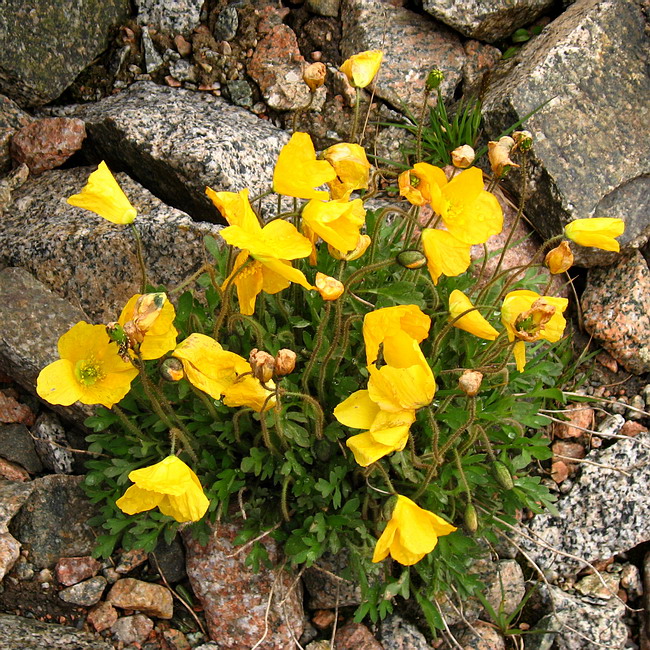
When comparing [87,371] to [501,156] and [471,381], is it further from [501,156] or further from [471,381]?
[501,156]

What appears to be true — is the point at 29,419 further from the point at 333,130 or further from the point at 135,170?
the point at 333,130

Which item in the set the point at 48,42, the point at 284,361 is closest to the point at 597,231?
the point at 284,361

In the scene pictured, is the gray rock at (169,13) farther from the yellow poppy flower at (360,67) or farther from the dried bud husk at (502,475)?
the dried bud husk at (502,475)

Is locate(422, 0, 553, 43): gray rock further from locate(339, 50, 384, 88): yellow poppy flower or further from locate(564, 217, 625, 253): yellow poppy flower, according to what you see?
locate(564, 217, 625, 253): yellow poppy flower

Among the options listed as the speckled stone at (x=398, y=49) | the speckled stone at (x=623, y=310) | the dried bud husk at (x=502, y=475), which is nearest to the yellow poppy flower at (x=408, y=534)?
the dried bud husk at (x=502, y=475)

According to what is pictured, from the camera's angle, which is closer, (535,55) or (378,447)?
(378,447)

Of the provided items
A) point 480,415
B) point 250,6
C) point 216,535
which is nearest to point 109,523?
point 216,535
